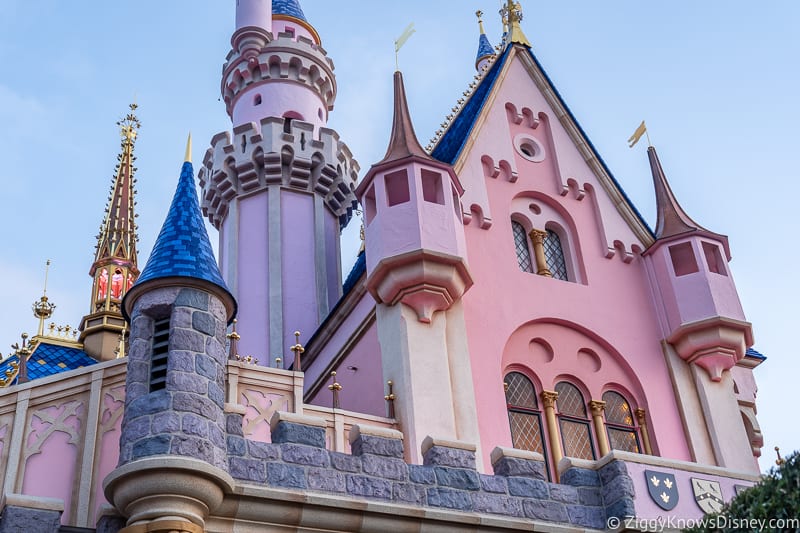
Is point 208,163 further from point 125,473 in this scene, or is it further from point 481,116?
point 125,473

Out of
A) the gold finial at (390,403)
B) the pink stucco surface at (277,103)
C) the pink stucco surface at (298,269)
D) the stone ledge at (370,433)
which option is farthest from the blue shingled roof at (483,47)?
the stone ledge at (370,433)

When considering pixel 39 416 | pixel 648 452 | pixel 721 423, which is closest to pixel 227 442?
pixel 39 416

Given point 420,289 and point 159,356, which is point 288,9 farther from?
point 159,356

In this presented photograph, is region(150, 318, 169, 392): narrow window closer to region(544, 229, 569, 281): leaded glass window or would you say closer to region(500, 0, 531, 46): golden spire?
region(544, 229, 569, 281): leaded glass window

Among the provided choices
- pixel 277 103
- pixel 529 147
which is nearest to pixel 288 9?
pixel 277 103

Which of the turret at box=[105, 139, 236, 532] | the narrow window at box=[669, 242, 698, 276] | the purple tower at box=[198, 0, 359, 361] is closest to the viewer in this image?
the turret at box=[105, 139, 236, 532]

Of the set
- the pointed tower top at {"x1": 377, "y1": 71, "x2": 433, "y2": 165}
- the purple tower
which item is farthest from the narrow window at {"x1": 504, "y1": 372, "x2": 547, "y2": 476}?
the purple tower

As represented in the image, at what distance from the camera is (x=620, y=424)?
16.3m

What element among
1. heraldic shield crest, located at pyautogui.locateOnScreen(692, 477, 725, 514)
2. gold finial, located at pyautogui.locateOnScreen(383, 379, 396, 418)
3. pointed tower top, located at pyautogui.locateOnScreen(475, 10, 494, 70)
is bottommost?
heraldic shield crest, located at pyautogui.locateOnScreen(692, 477, 725, 514)

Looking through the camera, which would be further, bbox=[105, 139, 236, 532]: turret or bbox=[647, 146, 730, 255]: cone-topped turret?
bbox=[647, 146, 730, 255]: cone-topped turret

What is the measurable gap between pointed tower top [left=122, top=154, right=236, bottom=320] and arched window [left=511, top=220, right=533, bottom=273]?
22.1ft

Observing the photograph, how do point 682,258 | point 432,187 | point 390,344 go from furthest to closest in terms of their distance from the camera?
point 682,258, point 432,187, point 390,344

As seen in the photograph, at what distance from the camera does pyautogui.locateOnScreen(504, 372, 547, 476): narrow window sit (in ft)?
49.5

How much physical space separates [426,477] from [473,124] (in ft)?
27.6
